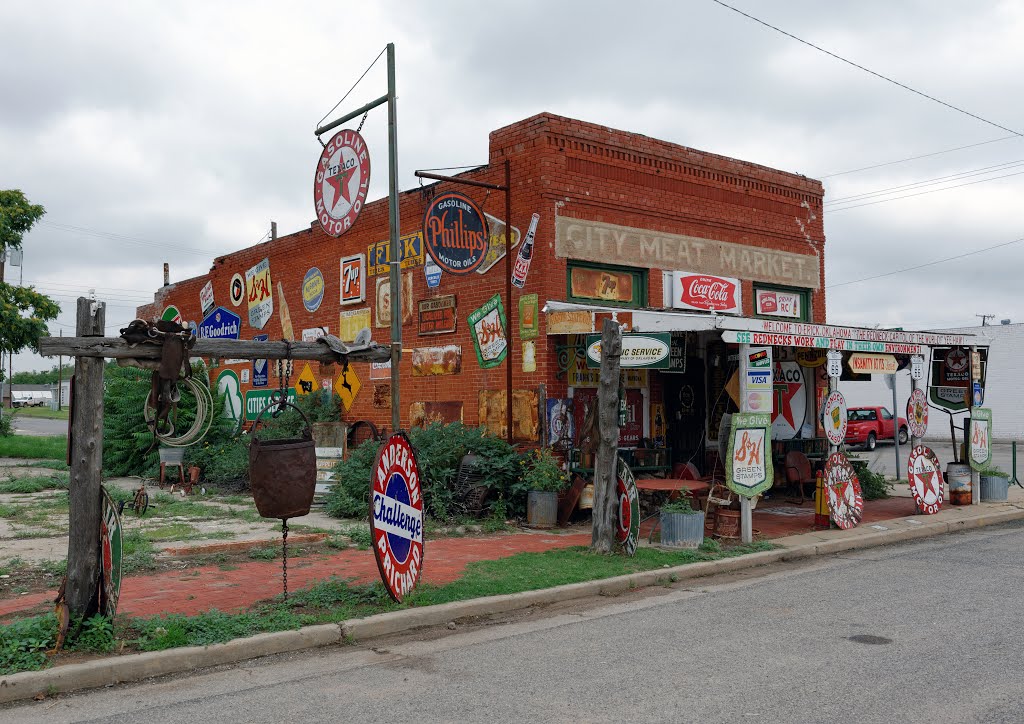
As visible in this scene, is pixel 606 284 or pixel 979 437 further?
pixel 979 437

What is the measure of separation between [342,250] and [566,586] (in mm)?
11600

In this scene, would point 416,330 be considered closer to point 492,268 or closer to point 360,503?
point 492,268

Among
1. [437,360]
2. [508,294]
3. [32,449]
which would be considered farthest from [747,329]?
[32,449]

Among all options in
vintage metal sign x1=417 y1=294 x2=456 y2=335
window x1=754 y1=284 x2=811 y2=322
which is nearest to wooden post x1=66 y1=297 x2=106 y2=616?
vintage metal sign x1=417 y1=294 x2=456 y2=335

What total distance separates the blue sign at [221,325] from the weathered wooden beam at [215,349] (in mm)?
15691

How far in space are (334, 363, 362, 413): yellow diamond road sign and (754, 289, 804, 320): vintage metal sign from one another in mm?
8267

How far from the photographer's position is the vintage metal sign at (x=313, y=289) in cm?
1933

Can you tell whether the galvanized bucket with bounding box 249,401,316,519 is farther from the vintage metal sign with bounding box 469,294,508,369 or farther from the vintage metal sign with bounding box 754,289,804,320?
the vintage metal sign with bounding box 754,289,804,320

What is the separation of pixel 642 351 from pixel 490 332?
3.62m

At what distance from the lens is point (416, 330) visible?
16.5 metres

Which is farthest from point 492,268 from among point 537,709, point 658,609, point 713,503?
point 537,709

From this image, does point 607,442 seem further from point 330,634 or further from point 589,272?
point 589,272

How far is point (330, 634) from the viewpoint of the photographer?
277 inches

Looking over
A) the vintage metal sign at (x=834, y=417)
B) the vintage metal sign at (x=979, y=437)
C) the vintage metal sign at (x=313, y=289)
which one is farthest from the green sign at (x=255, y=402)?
the vintage metal sign at (x=979, y=437)
